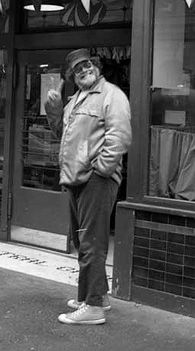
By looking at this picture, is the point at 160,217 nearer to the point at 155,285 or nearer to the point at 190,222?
the point at 190,222

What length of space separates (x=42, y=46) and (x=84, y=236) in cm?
275

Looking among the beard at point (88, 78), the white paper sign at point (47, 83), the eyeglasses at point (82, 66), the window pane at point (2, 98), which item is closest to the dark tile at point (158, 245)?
the beard at point (88, 78)

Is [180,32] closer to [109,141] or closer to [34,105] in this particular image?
[109,141]

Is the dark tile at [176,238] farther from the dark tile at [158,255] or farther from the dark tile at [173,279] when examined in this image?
the dark tile at [173,279]

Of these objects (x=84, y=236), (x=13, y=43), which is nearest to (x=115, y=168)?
(x=84, y=236)

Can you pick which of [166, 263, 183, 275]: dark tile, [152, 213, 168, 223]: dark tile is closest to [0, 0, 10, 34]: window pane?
[152, 213, 168, 223]: dark tile

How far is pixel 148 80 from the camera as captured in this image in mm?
4820

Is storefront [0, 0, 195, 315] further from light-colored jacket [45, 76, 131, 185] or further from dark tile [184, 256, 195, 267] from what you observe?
light-colored jacket [45, 76, 131, 185]

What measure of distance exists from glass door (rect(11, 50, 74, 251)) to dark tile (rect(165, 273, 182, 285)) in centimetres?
185

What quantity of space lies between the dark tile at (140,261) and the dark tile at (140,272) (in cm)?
3

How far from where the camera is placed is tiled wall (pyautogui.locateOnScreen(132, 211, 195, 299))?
462 centimetres

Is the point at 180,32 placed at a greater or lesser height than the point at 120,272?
greater

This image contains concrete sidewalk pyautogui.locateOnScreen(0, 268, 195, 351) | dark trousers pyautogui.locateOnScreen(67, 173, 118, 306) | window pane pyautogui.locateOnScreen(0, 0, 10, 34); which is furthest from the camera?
window pane pyautogui.locateOnScreen(0, 0, 10, 34)

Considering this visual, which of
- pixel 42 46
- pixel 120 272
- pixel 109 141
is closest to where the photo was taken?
pixel 109 141
